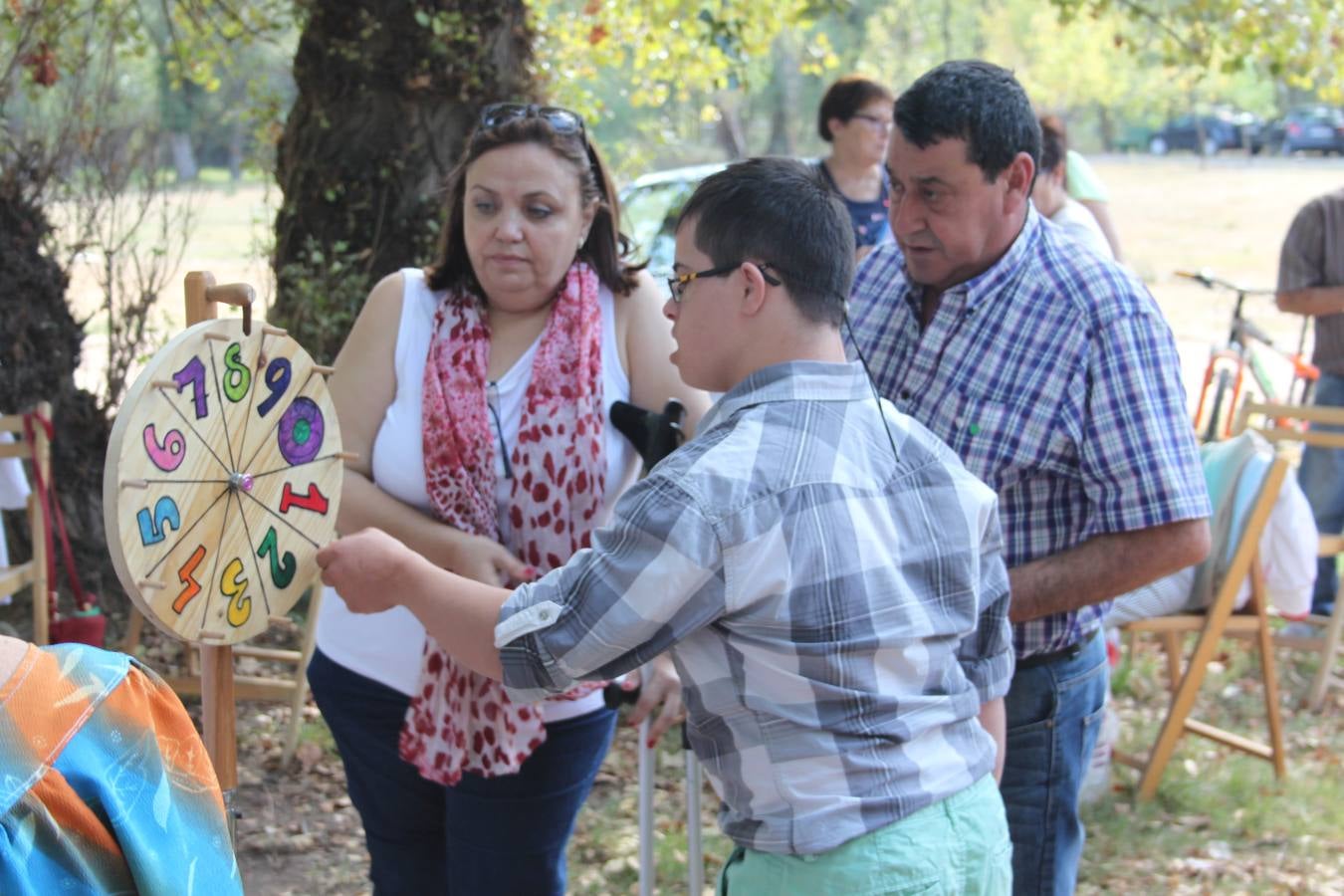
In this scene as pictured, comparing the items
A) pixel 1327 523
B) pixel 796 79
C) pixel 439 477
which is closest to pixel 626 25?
pixel 1327 523

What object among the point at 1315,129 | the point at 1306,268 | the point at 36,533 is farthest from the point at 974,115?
the point at 1315,129

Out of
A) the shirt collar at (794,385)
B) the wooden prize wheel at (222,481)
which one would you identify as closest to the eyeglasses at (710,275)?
the shirt collar at (794,385)

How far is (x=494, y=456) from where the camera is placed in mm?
2248

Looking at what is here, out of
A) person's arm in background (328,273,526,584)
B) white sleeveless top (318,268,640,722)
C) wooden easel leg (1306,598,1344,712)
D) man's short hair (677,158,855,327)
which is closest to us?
man's short hair (677,158,855,327)

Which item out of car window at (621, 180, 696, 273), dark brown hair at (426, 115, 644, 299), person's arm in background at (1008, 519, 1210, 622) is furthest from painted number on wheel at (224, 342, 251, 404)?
car window at (621, 180, 696, 273)

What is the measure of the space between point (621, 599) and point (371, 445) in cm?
97

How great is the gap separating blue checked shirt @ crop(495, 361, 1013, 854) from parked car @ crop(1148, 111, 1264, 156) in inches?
1280

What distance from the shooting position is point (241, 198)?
11758 mm

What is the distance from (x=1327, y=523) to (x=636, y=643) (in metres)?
5.10

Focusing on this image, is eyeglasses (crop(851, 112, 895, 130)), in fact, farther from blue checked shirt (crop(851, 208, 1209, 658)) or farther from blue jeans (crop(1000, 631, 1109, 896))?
blue jeans (crop(1000, 631, 1109, 896))

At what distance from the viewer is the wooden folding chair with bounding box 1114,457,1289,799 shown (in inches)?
167

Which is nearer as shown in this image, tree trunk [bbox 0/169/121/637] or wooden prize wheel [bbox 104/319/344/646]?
wooden prize wheel [bbox 104/319/344/646]

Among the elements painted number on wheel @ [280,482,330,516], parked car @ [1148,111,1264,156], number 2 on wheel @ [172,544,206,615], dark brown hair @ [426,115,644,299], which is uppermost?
parked car @ [1148,111,1264,156]

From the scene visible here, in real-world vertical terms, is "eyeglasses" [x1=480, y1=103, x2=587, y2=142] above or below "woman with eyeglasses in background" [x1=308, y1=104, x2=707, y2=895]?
above
